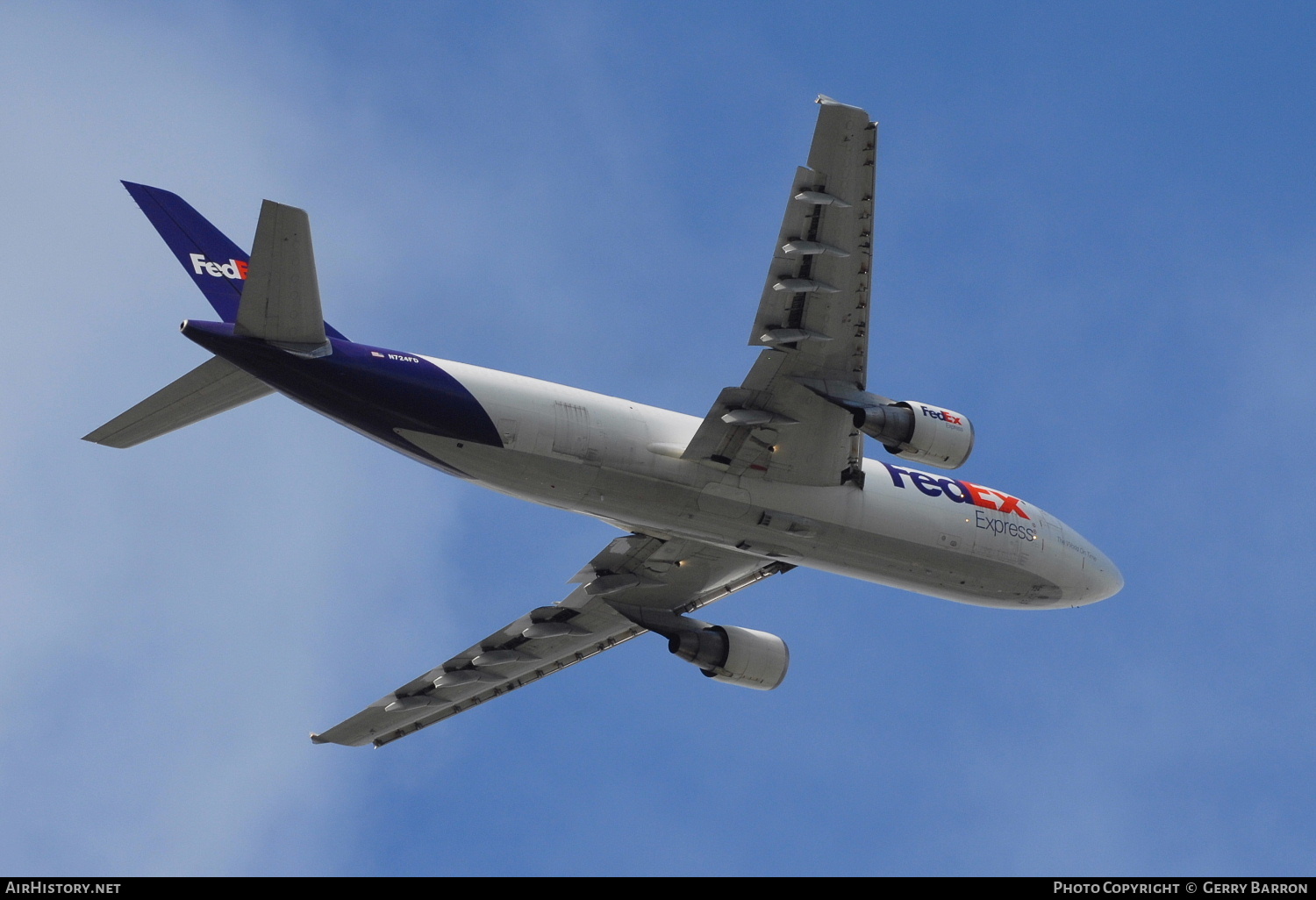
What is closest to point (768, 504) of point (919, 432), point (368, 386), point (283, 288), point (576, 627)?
point (919, 432)

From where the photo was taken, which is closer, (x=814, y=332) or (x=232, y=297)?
(x=814, y=332)

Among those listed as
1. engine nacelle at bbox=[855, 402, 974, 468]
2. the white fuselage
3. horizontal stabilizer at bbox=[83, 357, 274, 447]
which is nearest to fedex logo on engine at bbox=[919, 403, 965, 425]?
engine nacelle at bbox=[855, 402, 974, 468]

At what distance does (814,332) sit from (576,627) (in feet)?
39.5

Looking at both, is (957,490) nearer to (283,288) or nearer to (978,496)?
(978,496)

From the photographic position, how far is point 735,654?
117 feet

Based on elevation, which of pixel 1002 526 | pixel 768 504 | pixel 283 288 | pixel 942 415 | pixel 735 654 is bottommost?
pixel 735 654

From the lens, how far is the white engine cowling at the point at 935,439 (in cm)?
3016

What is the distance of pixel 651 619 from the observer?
36.5 m

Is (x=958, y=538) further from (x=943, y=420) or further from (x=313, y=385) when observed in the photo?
(x=313, y=385)

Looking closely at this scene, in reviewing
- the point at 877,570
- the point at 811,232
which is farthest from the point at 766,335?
the point at 877,570

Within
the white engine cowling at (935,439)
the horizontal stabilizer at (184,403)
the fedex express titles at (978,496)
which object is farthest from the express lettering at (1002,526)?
the horizontal stabilizer at (184,403)

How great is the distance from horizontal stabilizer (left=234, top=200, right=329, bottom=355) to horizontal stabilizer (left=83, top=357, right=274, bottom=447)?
4.76 feet

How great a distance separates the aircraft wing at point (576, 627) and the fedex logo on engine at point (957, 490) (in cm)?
342

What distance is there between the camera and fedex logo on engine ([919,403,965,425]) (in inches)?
1195
